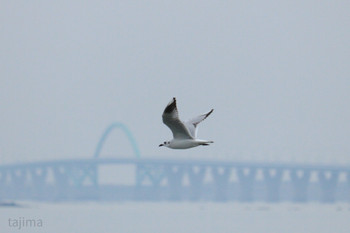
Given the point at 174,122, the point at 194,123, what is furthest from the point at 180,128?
the point at 194,123

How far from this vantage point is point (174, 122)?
24.4 meters

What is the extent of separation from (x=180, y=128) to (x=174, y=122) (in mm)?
503

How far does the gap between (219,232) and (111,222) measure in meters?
16.4

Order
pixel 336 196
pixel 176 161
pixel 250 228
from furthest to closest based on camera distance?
pixel 336 196
pixel 176 161
pixel 250 228

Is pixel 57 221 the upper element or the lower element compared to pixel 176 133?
lower

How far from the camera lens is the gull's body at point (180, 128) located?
78.2 feet

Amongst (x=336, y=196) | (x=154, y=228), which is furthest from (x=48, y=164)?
(x=154, y=228)

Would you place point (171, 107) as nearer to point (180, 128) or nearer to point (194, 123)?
point (180, 128)

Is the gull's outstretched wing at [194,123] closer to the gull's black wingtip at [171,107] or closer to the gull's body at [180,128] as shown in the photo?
the gull's body at [180,128]

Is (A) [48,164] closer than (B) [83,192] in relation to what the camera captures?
Yes

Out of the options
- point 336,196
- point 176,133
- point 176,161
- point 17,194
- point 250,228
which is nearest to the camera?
point 176,133

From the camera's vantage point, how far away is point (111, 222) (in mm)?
85000

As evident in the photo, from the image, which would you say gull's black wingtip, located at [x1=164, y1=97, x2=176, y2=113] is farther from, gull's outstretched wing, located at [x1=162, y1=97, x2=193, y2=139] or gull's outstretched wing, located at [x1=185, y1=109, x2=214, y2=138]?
gull's outstretched wing, located at [x1=185, y1=109, x2=214, y2=138]

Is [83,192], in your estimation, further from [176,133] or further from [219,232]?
[176,133]
